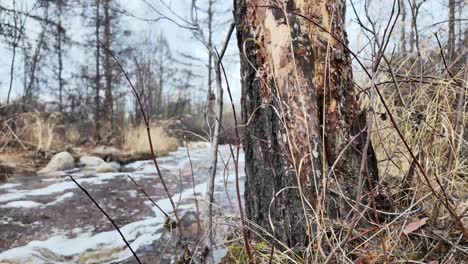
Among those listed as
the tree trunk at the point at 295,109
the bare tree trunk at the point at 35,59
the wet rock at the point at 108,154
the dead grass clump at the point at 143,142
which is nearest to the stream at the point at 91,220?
the tree trunk at the point at 295,109

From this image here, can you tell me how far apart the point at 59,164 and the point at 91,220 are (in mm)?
3072

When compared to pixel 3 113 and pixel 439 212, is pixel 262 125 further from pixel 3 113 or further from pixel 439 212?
pixel 3 113

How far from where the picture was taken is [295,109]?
1.17m

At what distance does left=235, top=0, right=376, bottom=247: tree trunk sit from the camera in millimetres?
1130

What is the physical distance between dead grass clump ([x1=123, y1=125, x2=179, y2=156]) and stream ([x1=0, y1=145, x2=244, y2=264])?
128 inches

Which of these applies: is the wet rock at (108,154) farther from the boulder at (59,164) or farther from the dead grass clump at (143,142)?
the boulder at (59,164)

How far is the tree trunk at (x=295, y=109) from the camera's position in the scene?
1.13 meters

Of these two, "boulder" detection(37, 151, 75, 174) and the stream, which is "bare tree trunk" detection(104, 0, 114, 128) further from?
the stream

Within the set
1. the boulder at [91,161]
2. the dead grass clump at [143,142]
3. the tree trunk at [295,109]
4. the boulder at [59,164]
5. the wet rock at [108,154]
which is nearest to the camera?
the tree trunk at [295,109]

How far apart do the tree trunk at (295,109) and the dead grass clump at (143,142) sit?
664 centimetres

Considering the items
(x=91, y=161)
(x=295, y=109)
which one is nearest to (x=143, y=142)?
(x=91, y=161)

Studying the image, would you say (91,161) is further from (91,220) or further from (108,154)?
(91,220)

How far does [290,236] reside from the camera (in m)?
1.11

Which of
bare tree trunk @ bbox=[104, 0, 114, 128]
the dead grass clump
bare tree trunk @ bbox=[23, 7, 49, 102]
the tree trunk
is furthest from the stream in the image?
bare tree trunk @ bbox=[104, 0, 114, 128]
